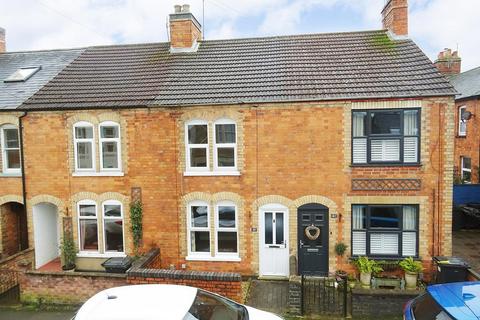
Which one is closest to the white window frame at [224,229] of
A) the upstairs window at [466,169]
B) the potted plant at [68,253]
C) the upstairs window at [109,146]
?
the upstairs window at [109,146]

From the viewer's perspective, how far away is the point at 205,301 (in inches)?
206

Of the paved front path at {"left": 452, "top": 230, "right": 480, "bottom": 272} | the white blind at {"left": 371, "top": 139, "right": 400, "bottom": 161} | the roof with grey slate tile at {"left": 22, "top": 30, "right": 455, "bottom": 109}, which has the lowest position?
the paved front path at {"left": 452, "top": 230, "right": 480, "bottom": 272}

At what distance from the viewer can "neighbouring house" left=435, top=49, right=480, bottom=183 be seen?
16453 mm

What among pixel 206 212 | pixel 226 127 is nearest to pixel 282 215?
pixel 206 212

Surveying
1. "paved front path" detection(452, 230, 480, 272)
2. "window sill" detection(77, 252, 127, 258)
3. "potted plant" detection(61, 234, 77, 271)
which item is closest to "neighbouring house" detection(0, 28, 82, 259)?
"potted plant" detection(61, 234, 77, 271)

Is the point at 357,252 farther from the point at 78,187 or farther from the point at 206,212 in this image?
the point at 78,187

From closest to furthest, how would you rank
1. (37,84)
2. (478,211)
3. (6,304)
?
1. (6,304)
2. (37,84)
3. (478,211)

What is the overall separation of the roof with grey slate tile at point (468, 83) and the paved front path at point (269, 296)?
13.7 m

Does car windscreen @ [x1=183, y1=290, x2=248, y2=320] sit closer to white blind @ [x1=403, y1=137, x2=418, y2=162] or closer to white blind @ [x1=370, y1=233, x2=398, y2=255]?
white blind @ [x1=370, y1=233, x2=398, y2=255]

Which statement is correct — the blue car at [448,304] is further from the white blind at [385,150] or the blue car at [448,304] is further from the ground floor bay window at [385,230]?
the white blind at [385,150]

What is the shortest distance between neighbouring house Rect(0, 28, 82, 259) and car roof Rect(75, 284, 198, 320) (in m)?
8.47

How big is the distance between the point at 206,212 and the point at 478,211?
1183 cm

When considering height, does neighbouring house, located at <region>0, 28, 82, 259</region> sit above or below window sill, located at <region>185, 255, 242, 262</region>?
above

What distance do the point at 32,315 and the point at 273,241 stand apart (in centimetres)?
A: 675
